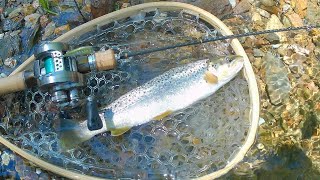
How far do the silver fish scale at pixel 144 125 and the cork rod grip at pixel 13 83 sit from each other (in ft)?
1.02

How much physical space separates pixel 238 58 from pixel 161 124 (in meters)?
0.69

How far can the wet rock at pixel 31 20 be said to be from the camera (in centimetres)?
379

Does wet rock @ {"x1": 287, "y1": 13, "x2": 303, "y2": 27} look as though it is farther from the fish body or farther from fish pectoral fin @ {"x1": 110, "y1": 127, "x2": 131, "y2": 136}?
fish pectoral fin @ {"x1": 110, "y1": 127, "x2": 131, "y2": 136}

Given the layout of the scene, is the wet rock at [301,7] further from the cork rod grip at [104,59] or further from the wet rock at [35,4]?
the wet rock at [35,4]

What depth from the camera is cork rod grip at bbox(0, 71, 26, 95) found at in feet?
9.34

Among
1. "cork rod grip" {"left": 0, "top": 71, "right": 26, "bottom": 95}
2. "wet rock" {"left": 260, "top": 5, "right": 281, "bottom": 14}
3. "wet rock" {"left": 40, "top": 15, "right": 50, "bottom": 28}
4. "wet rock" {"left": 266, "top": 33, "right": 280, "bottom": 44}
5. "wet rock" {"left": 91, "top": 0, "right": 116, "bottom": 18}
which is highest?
"wet rock" {"left": 91, "top": 0, "right": 116, "bottom": 18}

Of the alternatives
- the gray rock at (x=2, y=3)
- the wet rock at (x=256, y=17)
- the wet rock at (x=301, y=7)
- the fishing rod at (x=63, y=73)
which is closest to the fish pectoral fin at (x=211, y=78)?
the fishing rod at (x=63, y=73)

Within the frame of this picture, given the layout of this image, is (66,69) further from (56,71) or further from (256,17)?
(256,17)

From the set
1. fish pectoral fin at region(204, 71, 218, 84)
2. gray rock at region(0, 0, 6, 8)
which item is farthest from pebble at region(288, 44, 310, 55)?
gray rock at region(0, 0, 6, 8)

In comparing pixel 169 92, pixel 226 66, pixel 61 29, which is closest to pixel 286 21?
pixel 226 66

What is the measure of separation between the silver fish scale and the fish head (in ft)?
0.31

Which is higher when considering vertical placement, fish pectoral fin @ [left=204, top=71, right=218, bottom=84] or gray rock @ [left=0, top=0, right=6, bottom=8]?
gray rock @ [left=0, top=0, right=6, bottom=8]

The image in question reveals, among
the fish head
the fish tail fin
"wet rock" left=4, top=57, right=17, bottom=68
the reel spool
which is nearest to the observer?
the reel spool

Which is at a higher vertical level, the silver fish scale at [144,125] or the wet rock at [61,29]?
the wet rock at [61,29]
